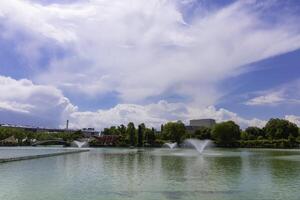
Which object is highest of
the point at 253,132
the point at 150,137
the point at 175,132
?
the point at 175,132

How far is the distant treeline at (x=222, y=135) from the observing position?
138 meters

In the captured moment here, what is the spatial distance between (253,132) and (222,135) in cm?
1853

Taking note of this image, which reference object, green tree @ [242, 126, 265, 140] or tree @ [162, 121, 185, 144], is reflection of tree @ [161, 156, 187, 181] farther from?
tree @ [162, 121, 185, 144]

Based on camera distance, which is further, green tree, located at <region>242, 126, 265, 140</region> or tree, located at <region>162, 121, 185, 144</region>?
tree, located at <region>162, 121, 185, 144</region>

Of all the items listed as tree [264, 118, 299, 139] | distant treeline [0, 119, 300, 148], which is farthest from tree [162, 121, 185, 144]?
tree [264, 118, 299, 139]

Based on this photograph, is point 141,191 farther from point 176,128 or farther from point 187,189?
point 176,128

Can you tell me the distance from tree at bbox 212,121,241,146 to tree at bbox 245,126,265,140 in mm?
7927

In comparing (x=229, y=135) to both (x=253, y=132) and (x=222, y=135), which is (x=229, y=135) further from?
(x=253, y=132)

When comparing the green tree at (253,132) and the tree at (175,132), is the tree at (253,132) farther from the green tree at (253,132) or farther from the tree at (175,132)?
the tree at (175,132)

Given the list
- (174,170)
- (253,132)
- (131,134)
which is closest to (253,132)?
(253,132)

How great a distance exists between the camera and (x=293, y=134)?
139 meters

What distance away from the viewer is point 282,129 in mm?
138375

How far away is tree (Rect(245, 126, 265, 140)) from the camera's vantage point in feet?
500

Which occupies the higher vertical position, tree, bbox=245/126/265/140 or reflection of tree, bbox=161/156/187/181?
tree, bbox=245/126/265/140
